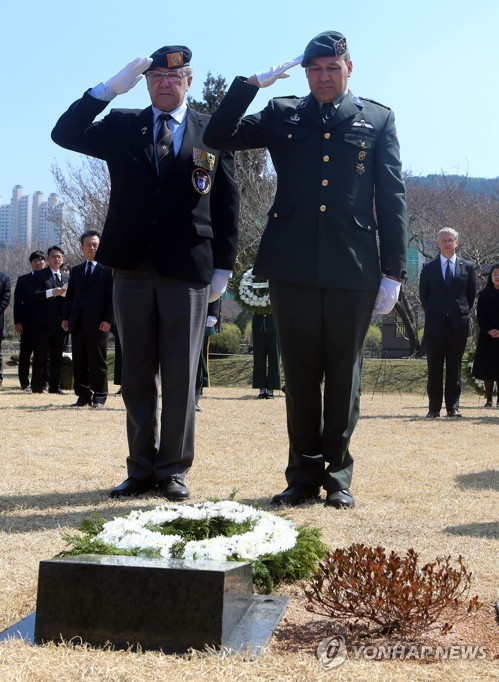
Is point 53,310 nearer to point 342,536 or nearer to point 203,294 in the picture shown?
point 203,294

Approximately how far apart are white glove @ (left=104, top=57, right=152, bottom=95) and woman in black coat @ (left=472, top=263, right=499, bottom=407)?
28.2ft

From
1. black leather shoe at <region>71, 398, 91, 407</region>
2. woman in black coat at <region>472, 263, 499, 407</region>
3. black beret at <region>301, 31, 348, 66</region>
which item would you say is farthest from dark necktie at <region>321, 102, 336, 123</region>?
woman in black coat at <region>472, 263, 499, 407</region>

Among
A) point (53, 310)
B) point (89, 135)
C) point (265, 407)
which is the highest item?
point (89, 135)

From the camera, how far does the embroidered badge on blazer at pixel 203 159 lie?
559 cm

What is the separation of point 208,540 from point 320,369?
2054mm

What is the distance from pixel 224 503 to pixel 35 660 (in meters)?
1.48

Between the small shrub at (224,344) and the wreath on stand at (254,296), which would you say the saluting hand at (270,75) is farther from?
the small shrub at (224,344)

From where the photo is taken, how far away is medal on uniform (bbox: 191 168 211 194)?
18.3ft

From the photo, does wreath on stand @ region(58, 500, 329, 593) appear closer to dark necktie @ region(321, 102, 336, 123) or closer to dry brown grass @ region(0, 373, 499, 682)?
dry brown grass @ region(0, 373, 499, 682)

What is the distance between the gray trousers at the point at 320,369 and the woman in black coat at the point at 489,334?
815 cm

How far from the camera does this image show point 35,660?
2732 millimetres

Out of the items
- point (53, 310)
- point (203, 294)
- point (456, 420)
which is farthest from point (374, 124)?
point (53, 310)

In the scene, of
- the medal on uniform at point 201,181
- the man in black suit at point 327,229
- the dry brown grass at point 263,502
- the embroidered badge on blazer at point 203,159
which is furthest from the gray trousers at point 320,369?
the embroidered badge on blazer at point 203,159

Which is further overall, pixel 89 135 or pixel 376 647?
pixel 89 135
